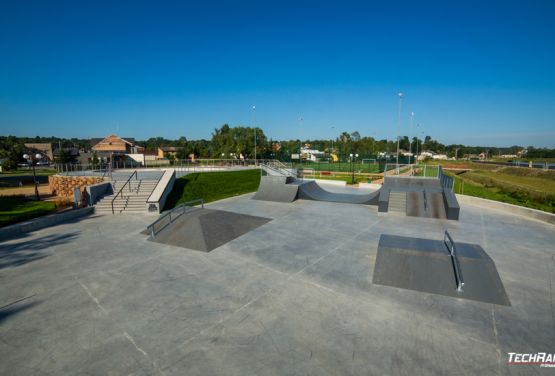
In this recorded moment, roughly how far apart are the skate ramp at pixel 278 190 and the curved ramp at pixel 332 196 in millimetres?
861

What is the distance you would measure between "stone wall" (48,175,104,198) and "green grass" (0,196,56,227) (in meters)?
2.53

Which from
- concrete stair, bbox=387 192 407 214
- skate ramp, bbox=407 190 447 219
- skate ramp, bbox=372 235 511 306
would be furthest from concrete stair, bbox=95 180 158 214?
skate ramp, bbox=407 190 447 219

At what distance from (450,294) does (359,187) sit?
2240 centimetres

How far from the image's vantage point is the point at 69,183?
20.8 metres

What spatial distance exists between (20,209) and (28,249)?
747 centimetres

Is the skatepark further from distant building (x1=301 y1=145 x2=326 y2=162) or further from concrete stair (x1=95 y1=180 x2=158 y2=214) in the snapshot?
distant building (x1=301 y1=145 x2=326 y2=162)

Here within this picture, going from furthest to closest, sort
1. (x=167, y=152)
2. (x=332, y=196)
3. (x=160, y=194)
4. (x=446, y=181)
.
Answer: (x=167, y=152), (x=332, y=196), (x=446, y=181), (x=160, y=194)

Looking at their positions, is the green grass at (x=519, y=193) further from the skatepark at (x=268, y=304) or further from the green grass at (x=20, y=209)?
the green grass at (x=20, y=209)

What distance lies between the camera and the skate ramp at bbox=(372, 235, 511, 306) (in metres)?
6.71

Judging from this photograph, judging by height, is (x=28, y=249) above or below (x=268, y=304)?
above

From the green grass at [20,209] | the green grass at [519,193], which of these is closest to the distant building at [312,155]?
the green grass at [519,193]

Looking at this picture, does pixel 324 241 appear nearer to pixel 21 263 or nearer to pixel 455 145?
pixel 21 263

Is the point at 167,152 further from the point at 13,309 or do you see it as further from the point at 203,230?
the point at 13,309

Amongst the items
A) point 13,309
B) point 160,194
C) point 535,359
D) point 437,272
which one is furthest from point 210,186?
point 535,359
